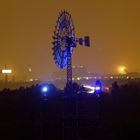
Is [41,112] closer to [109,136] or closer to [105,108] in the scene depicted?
[109,136]

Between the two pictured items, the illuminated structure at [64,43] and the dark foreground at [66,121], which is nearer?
the dark foreground at [66,121]

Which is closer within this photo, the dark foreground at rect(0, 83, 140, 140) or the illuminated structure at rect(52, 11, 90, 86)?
the dark foreground at rect(0, 83, 140, 140)

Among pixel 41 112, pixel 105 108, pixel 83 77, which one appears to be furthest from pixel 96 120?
pixel 83 77

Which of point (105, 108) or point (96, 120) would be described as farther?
point (105, 108)

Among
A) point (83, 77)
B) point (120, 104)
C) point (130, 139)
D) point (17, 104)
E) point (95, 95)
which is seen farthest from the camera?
point (83, 77)

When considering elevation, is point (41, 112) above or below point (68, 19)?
below

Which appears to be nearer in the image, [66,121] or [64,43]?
[66,121]

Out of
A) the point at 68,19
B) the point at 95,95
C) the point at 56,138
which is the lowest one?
the point at 56,138

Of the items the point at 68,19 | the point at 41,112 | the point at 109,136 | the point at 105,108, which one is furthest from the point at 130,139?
the point at 68,19

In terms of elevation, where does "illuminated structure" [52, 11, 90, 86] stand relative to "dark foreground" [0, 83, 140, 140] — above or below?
above

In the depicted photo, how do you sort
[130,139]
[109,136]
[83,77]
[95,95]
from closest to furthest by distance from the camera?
[130,139]
[109,136]
[95,95]
[83,77]

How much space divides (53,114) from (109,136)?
14.1 ft

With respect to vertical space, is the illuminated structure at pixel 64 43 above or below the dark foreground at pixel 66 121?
above

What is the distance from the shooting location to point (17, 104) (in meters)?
27.4
